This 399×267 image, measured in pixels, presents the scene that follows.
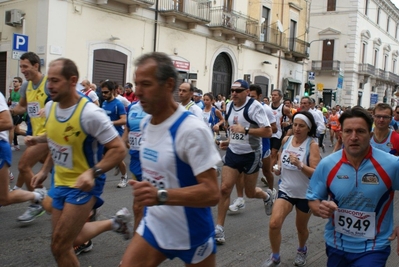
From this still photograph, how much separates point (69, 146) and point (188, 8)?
1863cm

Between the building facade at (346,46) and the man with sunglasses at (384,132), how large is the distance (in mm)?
39719

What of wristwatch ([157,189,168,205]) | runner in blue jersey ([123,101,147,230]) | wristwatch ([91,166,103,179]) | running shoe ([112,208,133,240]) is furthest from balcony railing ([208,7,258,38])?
wristwatch ([157,189,168,205])

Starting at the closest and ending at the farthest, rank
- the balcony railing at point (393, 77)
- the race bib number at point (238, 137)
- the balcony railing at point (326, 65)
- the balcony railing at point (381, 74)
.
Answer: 1. the race bib number at point (238, 137)
2. the balcony railing at point (326, 65)
3. the balcony railing at point (381, 74)
4. the balcony railing at point (393, 77)

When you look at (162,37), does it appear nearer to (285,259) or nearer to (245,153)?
(245,153)

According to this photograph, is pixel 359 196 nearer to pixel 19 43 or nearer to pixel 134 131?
pixel 134 131

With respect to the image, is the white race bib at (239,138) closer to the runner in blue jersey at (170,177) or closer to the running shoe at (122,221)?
the running shoe at (122,221)

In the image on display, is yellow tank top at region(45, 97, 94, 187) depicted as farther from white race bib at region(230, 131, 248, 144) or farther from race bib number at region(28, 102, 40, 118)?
white race bib at region(230, 131, 248, 144)

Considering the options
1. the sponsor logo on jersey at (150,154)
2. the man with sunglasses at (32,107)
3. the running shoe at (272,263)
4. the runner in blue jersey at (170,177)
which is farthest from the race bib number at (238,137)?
the sponsor logo on jersey at (150,154)

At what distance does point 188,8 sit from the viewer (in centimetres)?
2105

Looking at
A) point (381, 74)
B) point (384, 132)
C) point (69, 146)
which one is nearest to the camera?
point (69, 146)

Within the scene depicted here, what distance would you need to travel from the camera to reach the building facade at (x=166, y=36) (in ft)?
53.0

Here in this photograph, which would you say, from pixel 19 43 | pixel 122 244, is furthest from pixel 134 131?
pixel 19 43

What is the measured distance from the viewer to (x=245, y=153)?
5887 millimetres

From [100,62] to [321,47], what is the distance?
36.5 metres
